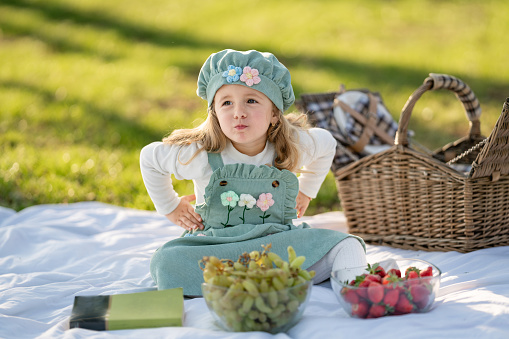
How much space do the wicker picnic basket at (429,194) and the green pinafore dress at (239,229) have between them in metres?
0.60

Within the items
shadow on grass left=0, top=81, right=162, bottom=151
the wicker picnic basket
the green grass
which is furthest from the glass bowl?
shadow on grass left=0, top=81, right=162, bottom=151

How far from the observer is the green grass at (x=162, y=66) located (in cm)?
474

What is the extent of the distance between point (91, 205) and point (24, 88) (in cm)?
332

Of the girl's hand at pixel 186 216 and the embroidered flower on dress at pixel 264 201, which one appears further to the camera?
the girl's hand at pixel 186 216

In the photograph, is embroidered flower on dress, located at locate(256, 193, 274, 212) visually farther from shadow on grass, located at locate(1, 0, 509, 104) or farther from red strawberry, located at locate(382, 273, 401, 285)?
shadow on grass, located at locate(1, 0, 509, 104)

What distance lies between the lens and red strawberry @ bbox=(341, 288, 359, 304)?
80.6 inches

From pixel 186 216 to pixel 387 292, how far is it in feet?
3.66

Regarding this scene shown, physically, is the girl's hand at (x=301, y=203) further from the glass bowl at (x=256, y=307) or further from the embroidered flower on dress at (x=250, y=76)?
the glass bowl at (x=256, y=307)

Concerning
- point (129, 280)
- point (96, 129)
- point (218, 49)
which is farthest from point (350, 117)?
point (218, 49)


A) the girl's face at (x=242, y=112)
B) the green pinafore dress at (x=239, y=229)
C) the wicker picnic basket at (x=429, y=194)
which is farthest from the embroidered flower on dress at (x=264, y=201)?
the wicker picnic basket at (x=429, y=194)

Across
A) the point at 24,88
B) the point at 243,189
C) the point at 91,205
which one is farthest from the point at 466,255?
the point at 24,88

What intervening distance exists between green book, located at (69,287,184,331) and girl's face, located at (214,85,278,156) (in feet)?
2.33

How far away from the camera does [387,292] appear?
2.02 meters

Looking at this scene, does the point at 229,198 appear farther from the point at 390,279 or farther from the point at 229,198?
the point at 390,279
